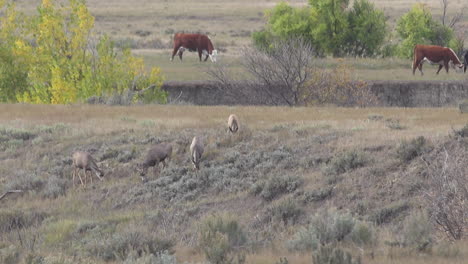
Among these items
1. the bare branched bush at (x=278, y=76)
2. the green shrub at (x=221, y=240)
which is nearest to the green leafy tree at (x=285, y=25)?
the bare branched bush at (x=278, y=76)

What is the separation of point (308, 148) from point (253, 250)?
1217 centimetres

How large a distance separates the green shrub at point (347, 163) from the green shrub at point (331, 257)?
39.3 ft

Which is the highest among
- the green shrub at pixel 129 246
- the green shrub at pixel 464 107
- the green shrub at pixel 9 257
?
the green shrub at pixel 9 257

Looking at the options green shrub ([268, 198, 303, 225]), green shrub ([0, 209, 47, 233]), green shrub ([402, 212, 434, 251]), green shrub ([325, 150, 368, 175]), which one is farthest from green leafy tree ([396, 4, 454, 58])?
green shrub ([402, 212, 434, 251])

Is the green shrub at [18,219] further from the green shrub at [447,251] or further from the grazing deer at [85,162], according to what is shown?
the green shrub at [447,251]

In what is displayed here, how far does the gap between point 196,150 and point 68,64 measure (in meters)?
18.7

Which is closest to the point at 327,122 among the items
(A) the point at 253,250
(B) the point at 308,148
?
(B) the point at 308,148

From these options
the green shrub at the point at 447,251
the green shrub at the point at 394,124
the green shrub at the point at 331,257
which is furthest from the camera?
the green shrub at the point at 394,124

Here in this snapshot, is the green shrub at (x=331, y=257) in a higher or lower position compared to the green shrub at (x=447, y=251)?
higher

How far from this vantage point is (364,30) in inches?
2028

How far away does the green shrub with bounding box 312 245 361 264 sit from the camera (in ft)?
25.8

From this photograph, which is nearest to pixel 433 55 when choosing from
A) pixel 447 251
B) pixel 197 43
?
pixel 197 43

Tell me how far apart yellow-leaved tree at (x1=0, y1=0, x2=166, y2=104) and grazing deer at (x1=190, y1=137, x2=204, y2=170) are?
48.6 ft

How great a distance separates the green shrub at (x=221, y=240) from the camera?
8945 mm
